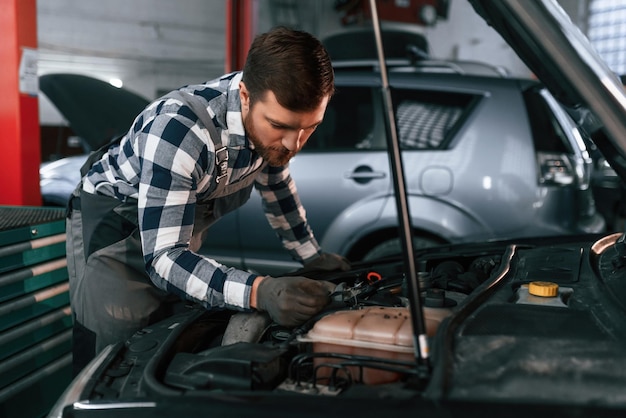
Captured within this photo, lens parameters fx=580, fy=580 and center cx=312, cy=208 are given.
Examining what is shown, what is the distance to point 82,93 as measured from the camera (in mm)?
3639

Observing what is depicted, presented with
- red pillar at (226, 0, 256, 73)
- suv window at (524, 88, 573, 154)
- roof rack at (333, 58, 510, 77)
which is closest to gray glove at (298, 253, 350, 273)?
suv window at (524, 88, 573, 154)

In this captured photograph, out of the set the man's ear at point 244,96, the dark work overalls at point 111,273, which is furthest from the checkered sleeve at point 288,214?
the man's ear at point 244,96

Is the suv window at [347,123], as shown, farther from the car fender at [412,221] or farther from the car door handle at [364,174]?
the car fender at [412,221]

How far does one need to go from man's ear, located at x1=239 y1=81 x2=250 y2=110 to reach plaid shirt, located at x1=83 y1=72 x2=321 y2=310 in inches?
1.1

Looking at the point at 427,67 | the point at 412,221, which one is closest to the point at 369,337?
the point at 412,221

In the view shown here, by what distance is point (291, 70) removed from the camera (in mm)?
1427

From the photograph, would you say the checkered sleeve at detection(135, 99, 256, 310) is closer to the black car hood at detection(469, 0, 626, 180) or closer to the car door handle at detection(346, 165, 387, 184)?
the black car hood at detection(469, 0, 626, 180)

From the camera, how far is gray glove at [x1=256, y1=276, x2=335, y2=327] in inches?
51.3

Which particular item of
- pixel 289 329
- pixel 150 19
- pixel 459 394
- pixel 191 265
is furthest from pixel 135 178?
pixel 150 19

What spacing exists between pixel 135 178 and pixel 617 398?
4.26ft

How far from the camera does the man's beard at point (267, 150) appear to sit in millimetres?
1582

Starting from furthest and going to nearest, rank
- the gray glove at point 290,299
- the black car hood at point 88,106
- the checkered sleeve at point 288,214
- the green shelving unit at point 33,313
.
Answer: the black car hood at point 88,106, the checkered sleeve at point 288,214, the green shelving unit at point 33,313, the gray glove at point 290,299

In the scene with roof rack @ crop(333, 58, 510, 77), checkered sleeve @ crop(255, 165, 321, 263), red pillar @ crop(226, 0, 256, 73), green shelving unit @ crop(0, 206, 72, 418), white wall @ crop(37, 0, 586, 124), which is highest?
white wall @ crop(37, 0, 586, 124)

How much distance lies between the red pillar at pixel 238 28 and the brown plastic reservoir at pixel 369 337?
4503mm
